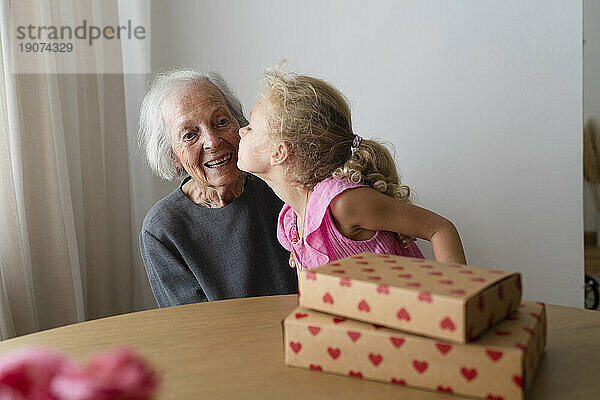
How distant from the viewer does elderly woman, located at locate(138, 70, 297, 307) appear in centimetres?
166

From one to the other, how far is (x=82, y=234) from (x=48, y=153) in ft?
1.06

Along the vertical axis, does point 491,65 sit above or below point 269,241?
above

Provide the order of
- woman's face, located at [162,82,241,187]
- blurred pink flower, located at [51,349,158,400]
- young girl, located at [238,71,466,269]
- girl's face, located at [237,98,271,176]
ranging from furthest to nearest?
woman's face, located at [162,82,241,187] < girl's face, located at [237,98,271,176] < young girl, located at [238,71,466,269] < blurred pink flower, located at [51,349,158,400]

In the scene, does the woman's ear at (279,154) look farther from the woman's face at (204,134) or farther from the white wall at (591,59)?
the white wall at (591,59)

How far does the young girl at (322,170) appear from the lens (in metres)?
1.32

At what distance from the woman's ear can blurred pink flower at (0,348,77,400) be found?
100 cm

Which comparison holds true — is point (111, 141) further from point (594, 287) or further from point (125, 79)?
point (594, 287)

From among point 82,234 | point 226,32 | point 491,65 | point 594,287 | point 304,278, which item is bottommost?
point 594,287

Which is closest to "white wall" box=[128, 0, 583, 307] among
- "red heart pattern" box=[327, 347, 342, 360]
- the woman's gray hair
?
the woman's gray hair

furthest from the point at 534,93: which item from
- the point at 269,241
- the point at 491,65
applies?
the point at 269,241

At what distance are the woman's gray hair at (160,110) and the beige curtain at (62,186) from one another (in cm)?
36

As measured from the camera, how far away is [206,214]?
67.0 inches

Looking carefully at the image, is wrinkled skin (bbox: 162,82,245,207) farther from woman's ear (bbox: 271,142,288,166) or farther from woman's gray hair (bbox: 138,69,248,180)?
woman's ear (bbox: 271,142,288,166)

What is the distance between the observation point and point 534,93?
6.66 feet
